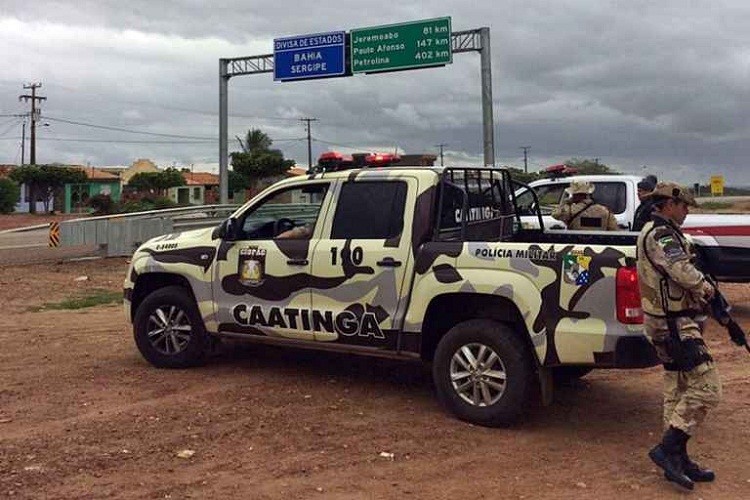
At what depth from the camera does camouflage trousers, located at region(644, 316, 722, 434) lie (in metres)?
4.27

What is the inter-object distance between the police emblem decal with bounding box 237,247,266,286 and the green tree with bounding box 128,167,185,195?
58.6 meters

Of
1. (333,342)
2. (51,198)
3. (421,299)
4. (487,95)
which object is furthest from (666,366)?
(51,198)

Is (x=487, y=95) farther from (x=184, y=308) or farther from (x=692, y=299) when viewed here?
(x=692, y=299)

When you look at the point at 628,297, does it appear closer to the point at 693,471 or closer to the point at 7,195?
the point at 693,471

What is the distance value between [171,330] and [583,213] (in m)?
4.62

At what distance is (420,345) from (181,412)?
182cm

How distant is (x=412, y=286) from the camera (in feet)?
18.3

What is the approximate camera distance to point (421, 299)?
18.1ft

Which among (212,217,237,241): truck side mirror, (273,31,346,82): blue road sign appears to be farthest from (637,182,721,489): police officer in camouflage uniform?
(273,31,346,82): blue road sign

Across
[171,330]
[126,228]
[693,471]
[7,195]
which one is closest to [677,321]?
[693,471]

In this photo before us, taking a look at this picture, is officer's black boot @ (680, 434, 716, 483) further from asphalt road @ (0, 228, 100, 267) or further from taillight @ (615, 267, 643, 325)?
asphalt road @ (0, 228, 100, 267)

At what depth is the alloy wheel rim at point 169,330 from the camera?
22.6ft

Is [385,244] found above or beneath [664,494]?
above

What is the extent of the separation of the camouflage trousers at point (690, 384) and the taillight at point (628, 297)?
0.31 meters
